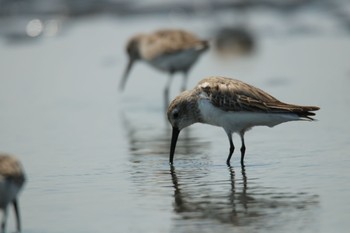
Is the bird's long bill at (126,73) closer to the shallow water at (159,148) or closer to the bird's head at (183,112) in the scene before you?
the shallow water at (159,148)

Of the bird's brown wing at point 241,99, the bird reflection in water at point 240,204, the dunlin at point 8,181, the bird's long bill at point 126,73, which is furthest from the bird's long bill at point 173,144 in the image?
the bird's long bill at point 126,73

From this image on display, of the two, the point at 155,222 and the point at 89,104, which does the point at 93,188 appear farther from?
the point at 89,104

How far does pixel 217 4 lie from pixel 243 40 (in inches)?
169

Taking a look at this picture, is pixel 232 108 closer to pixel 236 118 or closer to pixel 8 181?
pixel 236 118

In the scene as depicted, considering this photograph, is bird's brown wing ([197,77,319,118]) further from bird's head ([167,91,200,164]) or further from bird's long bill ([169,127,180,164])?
bird's long bill ([169,127,180,164])

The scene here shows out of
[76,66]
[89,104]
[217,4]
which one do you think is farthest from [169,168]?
[217,4]

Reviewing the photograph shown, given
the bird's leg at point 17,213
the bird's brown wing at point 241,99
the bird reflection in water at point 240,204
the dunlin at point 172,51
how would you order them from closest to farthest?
1. the bird's leg at point 17,213
2. the bird reflection in water at point 240,204
3. the bird's brown wing at point 241,99
4. the dunlin at point 172,51

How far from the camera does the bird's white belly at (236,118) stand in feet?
27.7

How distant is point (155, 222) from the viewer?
6.71 m

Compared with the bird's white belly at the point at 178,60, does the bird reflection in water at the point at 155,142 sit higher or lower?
lower

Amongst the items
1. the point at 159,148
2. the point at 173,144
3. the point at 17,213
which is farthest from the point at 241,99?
the point at 17,213

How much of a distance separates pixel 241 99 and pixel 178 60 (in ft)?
15.5

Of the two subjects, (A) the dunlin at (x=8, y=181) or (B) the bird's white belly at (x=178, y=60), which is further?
(B) the bird's white belly at (x=178, y=60)

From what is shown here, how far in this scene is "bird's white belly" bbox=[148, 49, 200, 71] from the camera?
1312cm
